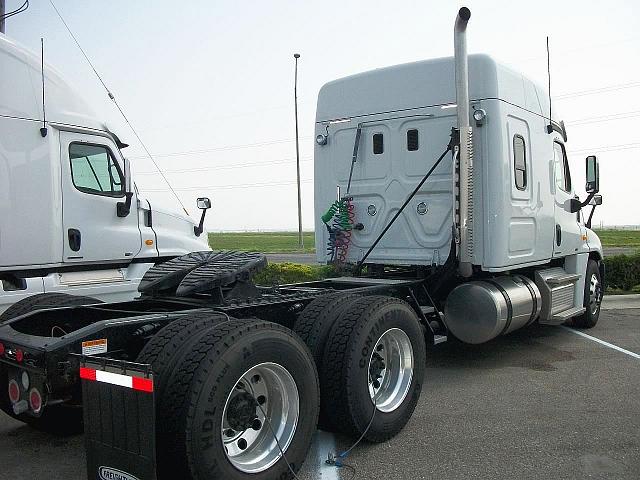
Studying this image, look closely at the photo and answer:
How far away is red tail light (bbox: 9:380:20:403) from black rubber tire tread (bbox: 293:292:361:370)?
1754 millimetres

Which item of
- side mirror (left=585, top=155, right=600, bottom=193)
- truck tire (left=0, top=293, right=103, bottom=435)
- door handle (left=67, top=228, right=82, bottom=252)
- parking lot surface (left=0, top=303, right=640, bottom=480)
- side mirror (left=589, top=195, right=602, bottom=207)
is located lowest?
parking lot surface (left=0, top=303, right=640, bottom=480)

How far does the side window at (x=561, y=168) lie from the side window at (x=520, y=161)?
106cm

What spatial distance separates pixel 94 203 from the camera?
734 centimetres

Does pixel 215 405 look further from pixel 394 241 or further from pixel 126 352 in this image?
pixel 394 241

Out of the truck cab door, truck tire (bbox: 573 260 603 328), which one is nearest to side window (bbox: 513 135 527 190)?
the truck cab door

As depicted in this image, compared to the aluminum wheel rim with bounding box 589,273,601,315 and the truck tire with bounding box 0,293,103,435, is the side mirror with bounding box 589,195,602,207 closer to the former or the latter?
the aluminum wheel rim with bounding box 589,273,601,315

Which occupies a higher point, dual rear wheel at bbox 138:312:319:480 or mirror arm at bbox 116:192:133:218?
mirror arm at bbox 116:192:133:218

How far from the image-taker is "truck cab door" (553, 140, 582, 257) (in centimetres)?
745

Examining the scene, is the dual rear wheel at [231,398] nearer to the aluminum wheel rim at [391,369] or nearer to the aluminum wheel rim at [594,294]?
the aluminum wheel rim at [391,369]

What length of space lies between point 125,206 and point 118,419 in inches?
195

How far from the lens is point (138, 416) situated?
2920 millimetres

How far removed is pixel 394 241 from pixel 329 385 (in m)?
2.88

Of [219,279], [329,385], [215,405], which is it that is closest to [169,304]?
[219,279]

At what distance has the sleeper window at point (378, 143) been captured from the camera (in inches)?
265
